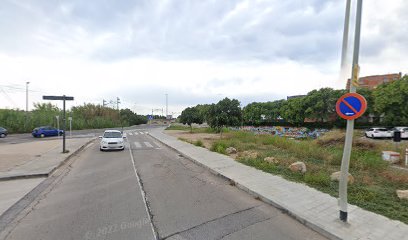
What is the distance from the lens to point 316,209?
15.6 ft

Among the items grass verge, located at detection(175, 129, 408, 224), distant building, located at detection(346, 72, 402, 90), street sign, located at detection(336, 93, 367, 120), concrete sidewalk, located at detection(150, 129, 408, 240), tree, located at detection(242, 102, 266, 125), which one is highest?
distant building, located at detection(346, 72, 402, 90)

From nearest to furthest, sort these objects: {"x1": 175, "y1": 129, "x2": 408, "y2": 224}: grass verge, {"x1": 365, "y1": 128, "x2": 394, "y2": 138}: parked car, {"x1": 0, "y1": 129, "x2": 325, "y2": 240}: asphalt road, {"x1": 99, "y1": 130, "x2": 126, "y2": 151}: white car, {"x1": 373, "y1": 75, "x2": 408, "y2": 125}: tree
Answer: {"x1": 0, "y1": 129, "x2": 325, "y2": 240}: asphalt road, {"x1": 175, "y1": 129, "x2": 408, "y2": 224}: grass verge, {"x1": 99, "y1": 130, "x2": 126, "y2": 151}: white car, {"x1": 365, "y1": 128, "x2": 394, "y2": 138}: parked car, {"x1": 373, "y1": 75, "x2": 408, "y2": 125}: tree

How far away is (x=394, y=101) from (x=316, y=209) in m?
35.6

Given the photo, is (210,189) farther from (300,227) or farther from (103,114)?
(103,114)

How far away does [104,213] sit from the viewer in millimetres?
4715

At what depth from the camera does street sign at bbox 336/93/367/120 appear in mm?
3898

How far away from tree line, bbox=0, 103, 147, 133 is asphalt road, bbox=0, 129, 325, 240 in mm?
35355

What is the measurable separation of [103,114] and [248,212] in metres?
61.2

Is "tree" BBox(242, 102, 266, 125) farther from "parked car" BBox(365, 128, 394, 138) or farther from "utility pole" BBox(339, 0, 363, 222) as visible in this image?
"utility pole" BBox(339, 0, 363, 222)

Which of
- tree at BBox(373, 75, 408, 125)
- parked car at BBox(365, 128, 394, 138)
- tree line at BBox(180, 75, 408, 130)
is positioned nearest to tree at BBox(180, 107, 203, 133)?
tree line at BBox(180, 75, 408, 130)

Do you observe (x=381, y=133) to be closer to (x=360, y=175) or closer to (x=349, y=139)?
(x=360, y=175)

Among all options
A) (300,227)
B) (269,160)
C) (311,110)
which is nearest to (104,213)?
(300,227)

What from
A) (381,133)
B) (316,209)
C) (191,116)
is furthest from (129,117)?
(316,209)

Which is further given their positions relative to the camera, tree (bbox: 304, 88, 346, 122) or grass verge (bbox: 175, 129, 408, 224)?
tree (bbox: 304, 88, 346, 122)
